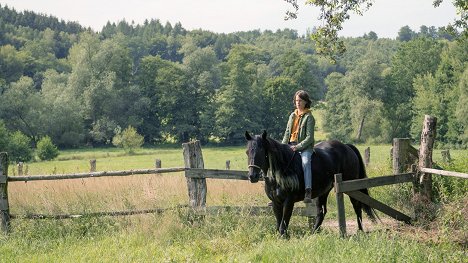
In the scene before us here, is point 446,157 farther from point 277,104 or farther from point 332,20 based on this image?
point 277,104

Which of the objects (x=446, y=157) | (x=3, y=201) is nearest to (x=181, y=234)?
(x=3, y=201)

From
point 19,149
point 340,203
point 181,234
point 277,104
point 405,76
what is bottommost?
point 19,149

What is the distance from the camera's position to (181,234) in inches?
371

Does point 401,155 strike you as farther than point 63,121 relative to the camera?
No

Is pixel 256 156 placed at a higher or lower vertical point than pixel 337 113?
lower

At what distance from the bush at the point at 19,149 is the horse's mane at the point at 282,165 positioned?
45420 millimetres

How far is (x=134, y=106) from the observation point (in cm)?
7319

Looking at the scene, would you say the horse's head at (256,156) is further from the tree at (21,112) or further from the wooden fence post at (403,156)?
the tree at (21,112)

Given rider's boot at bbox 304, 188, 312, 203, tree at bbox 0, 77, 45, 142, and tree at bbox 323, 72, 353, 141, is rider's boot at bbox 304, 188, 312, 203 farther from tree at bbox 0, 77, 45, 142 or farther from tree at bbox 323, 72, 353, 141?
tree at bbox 323, 72, 353, 141

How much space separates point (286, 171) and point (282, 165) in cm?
12

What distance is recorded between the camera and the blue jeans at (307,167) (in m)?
8.88

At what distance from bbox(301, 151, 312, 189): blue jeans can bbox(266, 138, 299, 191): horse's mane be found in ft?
0.56

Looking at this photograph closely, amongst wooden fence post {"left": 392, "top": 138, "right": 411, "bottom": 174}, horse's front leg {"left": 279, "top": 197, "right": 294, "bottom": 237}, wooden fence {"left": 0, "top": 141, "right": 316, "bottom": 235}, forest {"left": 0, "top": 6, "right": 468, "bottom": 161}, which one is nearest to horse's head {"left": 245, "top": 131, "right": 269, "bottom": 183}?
horse's front leg {"left": 279, "top": 197, "right": 294, "bottom": 237}

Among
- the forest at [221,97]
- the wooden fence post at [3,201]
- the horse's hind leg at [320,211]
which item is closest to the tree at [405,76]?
the forest at [221,97]
